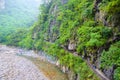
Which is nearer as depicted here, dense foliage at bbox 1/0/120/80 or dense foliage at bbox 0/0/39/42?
dense foliage at bbox 1/0/120/80

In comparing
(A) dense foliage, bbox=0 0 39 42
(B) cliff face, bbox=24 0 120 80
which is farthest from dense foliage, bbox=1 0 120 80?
(A) dense foliage, bbox=0 0 39 42

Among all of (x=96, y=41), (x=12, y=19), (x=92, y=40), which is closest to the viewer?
(x=96, y=41)

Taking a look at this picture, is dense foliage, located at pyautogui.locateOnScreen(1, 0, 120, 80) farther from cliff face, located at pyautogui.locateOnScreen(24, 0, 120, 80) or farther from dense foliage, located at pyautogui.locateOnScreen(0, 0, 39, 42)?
dense foliage, located at pyautogui.locateOnScreen(0, 0, 39, 42)

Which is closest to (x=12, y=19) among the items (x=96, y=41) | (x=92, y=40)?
(x=92, y=40)

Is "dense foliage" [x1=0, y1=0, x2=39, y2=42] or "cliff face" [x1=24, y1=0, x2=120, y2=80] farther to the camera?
"dense foliage" [x1=0, y1=0, x2=39, y2=42]

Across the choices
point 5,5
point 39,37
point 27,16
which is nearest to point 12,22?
point 27,16

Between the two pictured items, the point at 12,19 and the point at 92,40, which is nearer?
the point at 92,40

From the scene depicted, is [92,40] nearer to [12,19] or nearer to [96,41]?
[96,41]

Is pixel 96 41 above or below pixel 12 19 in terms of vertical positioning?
above

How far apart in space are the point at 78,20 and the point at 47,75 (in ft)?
28.6

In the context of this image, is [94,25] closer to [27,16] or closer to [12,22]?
[12,22]

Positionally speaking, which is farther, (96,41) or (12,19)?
(12,19)

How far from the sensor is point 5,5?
4756 inches

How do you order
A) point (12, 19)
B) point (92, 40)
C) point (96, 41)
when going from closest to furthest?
point (96, 41) → point (92, 40) → point (12, 19)
